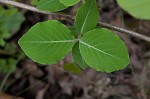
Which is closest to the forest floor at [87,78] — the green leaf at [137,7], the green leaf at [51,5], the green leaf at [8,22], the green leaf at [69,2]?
the green leaf at [8,22]

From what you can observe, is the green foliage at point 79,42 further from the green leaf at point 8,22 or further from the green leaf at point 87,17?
the green leaf at point 8,22

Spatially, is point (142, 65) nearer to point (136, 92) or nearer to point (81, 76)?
point (136, 92)

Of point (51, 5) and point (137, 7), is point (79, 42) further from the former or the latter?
point (137, 7)

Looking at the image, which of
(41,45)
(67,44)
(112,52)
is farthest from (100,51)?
(41,45)

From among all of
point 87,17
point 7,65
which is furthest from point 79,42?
point 7,65

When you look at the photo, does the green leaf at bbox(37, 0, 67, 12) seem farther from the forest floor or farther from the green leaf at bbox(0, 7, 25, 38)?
the forest floor

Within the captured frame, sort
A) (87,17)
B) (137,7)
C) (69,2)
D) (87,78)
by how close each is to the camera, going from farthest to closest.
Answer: (87,78)
(87,17)
(69,2)
(137,7)
